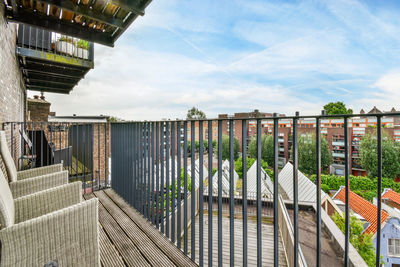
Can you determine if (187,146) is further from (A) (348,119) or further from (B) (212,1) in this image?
(B) (212,1)

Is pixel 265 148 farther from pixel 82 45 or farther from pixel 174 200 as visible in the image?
pixel 82 45

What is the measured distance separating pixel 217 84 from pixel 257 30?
61.8 feet

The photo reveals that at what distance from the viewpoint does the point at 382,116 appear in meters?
0.75

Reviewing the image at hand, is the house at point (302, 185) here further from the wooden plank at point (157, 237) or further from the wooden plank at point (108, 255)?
the wooden plank at point (108, 255)

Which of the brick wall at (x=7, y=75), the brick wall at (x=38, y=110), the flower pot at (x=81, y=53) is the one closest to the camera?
the brick wall at (x=7, y=75)

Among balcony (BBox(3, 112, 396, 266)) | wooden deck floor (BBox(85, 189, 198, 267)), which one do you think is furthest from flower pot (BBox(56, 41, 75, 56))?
wooden deck floor (BBox(85, 189, 198, 267))

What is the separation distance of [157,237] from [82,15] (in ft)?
9.85

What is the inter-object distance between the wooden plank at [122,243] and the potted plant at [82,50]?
3771 millimetres

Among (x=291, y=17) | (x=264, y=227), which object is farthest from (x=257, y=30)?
(x=264, y=227)

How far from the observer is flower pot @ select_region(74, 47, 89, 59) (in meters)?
4.43

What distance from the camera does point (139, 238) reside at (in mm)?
1835

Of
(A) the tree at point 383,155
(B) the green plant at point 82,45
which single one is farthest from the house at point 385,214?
(B) the green plant at point 82,45

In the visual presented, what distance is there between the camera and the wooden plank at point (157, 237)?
158 centimetres

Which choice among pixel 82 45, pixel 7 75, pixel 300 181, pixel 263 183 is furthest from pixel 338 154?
pixel 82 45
